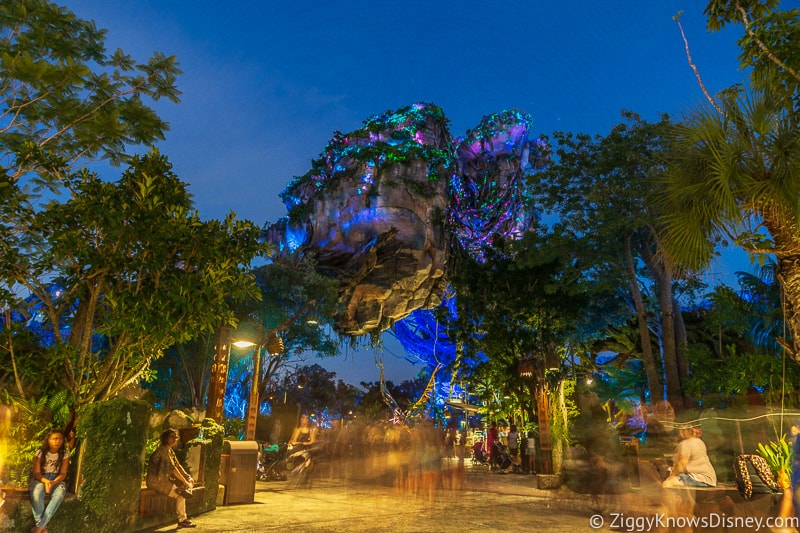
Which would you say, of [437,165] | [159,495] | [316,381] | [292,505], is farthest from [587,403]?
[316,381]

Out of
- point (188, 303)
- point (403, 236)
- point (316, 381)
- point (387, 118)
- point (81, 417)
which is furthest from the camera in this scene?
point (316, 381)

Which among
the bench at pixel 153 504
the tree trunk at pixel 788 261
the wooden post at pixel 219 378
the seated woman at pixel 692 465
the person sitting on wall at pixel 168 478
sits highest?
the tree trunk at pixel 788 261

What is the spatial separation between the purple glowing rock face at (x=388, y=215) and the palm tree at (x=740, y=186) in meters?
23.1

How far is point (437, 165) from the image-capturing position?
103 feet

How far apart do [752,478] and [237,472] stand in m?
8.55

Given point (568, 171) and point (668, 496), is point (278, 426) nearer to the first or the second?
point (568, 171)

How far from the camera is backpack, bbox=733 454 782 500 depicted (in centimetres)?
562

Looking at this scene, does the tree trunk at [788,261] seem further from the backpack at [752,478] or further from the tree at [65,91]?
the tree at [65,91]

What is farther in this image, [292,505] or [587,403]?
[587,403]

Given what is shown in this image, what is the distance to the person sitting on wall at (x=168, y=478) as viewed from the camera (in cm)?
729

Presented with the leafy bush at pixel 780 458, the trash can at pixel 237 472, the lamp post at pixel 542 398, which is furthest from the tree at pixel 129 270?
the lamp post at pixel 542 398

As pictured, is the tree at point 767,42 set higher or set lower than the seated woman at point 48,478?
higher

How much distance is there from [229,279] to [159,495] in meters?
3.31

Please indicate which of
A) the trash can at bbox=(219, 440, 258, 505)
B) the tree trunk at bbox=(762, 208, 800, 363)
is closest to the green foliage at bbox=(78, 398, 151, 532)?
the trash can at bbox=(219, 440, 258, 505)
